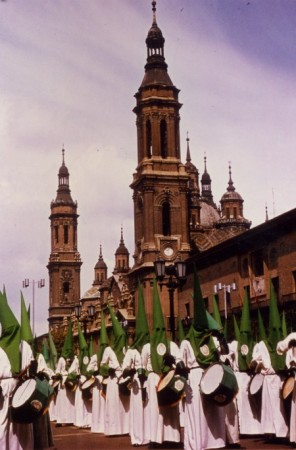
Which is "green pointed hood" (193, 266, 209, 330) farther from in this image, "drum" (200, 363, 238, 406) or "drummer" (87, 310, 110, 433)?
"drummer" (87, 310, 110, 433)

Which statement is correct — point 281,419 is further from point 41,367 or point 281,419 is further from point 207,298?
point 207,298

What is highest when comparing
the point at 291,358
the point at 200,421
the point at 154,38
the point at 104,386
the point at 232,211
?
the point at 154,38

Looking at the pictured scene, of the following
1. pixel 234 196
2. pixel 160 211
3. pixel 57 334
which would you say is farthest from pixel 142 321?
pixel 234 196

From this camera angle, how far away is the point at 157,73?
7325cm

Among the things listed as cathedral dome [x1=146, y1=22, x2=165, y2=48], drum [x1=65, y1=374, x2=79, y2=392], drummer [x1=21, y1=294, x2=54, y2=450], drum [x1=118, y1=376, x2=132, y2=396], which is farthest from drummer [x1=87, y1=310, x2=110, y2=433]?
cathedral dome [x1=146, y1=22, x2=165, y2=48]

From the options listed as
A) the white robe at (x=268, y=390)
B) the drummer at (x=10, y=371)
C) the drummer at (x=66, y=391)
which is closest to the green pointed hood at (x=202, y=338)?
the white robe at (x=268, y=390)

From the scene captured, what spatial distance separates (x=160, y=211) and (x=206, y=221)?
127 ft

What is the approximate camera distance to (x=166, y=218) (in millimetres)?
71562

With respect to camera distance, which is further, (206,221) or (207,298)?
(206,221)

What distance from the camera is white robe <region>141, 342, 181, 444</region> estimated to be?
51.8ft

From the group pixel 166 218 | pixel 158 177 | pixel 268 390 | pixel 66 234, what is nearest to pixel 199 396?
pixel 268 390

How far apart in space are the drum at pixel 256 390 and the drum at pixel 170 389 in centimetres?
288

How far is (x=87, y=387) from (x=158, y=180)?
4795 cm

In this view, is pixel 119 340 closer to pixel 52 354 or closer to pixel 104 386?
pixel 104 386
